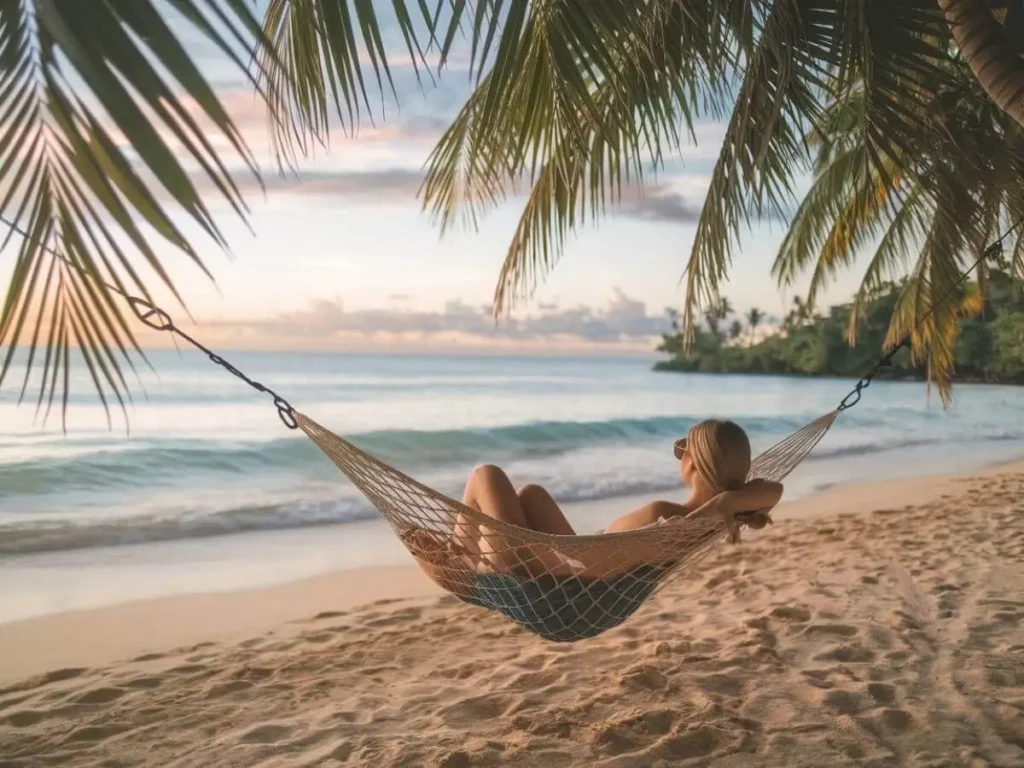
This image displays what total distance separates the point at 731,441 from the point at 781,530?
7.66 feet

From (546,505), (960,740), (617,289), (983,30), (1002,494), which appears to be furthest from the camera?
(617,289)

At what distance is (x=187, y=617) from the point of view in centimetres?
259

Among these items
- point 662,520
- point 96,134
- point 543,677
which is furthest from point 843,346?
point 96,134

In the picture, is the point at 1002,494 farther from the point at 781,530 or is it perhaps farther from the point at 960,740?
the point at 960,740

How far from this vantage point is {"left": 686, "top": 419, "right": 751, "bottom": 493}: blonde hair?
5.20ft

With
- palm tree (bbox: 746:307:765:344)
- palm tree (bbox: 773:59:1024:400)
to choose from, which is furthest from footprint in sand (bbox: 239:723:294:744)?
palm tree (bbox: 746:307:765:344)

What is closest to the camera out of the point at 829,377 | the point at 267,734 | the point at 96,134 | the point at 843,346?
the point at 96,134

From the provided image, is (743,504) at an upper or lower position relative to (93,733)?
upper

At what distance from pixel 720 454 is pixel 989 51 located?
0.78m

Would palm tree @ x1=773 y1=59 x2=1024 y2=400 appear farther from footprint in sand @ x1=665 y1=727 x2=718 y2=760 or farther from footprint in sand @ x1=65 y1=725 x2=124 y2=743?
footprint in sand @ x1=65 y1=725 x2=124 y2=743

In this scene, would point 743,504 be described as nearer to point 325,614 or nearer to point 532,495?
point 532,495

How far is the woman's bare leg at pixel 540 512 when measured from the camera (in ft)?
5.85

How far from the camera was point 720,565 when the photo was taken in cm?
311

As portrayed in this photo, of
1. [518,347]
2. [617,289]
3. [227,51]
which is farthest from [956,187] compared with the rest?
[518,347]
